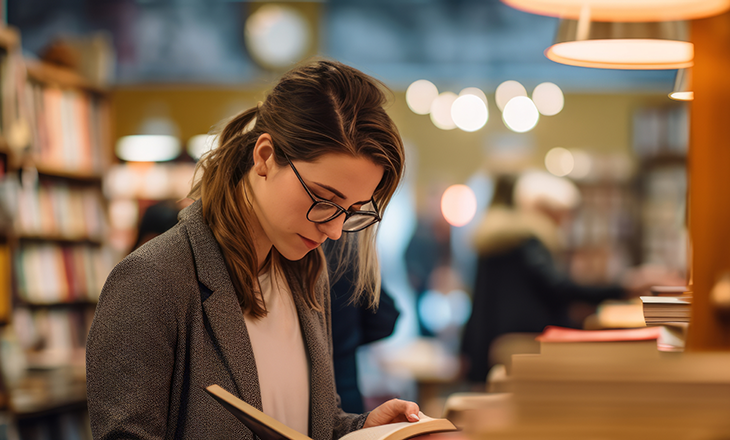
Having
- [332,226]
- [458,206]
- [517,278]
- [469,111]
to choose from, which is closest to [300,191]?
[332,226]

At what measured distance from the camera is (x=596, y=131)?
6656mm

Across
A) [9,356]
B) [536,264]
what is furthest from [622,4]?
[9,356]

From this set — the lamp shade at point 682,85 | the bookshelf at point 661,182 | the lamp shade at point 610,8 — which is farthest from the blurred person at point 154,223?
the bookshelf at point 661,182

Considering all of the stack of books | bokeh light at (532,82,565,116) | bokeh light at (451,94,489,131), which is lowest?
the stack of books

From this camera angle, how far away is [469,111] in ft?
19.8

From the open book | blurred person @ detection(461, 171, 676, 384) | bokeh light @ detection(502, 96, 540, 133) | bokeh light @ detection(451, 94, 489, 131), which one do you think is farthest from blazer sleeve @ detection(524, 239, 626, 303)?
bokeh light @ detection(502, 96, 540, 133)

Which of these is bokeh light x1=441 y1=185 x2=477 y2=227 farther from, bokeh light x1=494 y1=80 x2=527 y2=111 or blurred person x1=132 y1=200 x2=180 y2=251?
blurred person x1=132 y1=200 x2=180 y2=251

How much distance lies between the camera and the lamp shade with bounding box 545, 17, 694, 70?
133 centimetres

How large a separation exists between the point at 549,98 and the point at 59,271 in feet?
16.0

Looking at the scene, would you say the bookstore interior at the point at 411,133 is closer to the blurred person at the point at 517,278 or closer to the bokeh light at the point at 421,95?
the bokeh light at the point at 421,95

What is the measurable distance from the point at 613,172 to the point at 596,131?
46cm

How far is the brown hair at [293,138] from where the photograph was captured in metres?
1.16

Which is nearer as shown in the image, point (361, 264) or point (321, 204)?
point (321, 204)

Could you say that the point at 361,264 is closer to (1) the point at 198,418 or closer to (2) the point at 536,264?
(1) the point at 198,418
